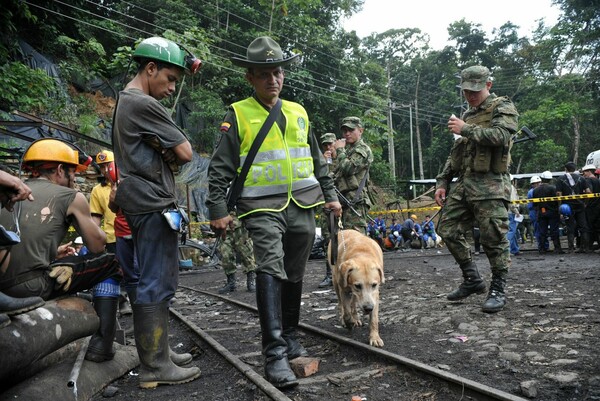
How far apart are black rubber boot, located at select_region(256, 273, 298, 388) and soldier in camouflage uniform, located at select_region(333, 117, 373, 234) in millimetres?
4488

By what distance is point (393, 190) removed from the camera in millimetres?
38656

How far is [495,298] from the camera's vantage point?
5.05 meters

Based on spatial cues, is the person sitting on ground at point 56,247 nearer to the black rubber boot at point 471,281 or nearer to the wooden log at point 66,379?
the wooden log at point 66,379

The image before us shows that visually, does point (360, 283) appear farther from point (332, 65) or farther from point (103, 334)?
point (332, 65)

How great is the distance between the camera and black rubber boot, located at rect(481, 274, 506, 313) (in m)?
4.95

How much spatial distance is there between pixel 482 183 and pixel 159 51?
375 cm

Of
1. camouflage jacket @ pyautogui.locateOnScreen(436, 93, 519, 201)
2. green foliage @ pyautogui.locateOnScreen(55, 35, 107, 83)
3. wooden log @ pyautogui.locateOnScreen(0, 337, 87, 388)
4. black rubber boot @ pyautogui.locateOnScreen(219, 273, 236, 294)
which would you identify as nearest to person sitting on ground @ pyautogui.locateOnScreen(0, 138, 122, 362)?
wooden log @ pyautogui.locateOnScreen(0, 337, 87, 388)

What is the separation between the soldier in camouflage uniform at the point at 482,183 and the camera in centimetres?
504

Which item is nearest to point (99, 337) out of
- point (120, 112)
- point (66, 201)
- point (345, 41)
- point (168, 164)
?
point (66, 201)

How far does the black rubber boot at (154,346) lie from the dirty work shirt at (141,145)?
0.74 m

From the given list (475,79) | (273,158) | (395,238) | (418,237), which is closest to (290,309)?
(273,158)

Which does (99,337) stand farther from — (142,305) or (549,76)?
(549,76)

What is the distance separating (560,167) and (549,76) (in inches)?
484

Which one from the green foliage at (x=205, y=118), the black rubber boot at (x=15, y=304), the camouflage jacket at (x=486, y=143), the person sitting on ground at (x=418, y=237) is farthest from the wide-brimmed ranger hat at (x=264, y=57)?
the green foliage at (x=205, y=118)
